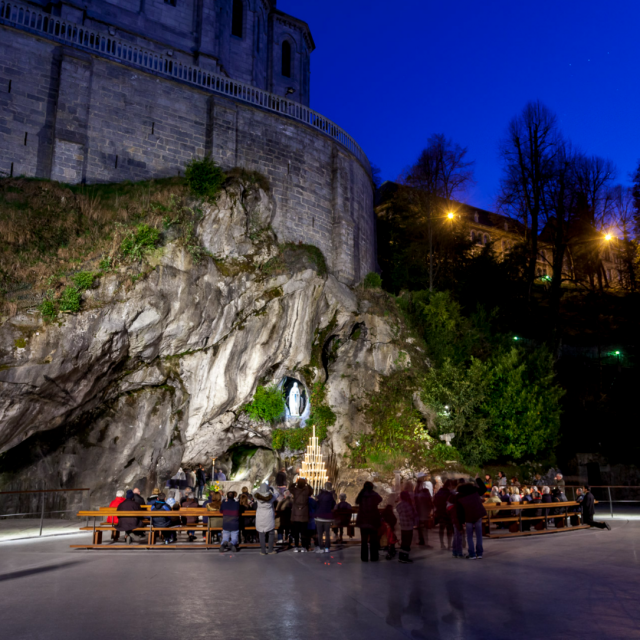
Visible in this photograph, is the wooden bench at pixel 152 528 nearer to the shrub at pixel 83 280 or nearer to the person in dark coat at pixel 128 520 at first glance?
the person in dark coat at pixel 128 520

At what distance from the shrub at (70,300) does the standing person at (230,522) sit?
27.1ft

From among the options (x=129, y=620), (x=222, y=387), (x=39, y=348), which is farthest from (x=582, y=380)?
(x=129, y=620)

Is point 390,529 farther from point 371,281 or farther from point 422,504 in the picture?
point 371,281

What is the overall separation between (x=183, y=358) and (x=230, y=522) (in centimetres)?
965

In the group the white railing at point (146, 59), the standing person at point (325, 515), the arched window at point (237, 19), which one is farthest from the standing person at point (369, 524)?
the arched window at point (237, 19)

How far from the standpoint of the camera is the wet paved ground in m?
4.96

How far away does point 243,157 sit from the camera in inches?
905

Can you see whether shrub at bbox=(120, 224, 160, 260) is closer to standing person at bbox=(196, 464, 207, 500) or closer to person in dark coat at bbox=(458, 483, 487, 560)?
standing person at bbox=(196, 464, 207, 500)

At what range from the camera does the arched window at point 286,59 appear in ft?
112

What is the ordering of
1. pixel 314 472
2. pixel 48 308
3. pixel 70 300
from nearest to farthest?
pixel 48 308, pixel 70 300, pixel 314 472

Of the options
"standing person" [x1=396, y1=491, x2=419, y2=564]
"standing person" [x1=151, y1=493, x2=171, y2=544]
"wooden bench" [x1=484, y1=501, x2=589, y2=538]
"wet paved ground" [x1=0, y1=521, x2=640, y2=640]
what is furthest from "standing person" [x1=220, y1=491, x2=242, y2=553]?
"wooden bench" [x1=484, y1=501, x2=589, y2=538]

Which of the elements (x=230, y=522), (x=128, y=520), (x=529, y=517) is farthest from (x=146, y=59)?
(x=529, y=517)

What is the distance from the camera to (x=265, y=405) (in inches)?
812

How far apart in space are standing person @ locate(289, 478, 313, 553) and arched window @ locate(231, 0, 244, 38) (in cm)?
2810
